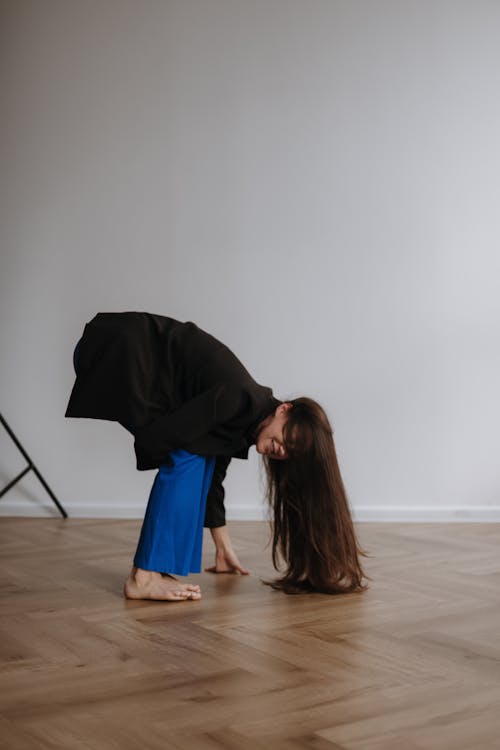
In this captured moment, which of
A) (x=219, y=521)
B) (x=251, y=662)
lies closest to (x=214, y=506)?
(x=219, y=521)

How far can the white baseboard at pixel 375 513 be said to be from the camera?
12.0 feet

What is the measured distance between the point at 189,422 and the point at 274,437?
0.21 m

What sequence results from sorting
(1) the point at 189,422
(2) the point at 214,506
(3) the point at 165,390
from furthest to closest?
(2) the point at 214,506 → (3) the point at 165,390 → (1) the point at 189,422

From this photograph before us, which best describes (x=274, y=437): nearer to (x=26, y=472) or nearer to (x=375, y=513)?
(x=375, y=513)

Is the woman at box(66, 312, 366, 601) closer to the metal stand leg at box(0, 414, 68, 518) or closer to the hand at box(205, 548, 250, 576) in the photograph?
the hand at box(205, 548, 250, 576)

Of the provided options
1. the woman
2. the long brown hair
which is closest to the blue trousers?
the woman

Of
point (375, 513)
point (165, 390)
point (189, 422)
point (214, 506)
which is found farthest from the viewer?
point (375, 513)

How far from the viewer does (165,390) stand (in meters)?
2.26

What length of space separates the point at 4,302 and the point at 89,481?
86 cm

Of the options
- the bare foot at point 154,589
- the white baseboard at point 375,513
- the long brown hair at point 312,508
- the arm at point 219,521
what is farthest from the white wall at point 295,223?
the bare foot at point 154,589

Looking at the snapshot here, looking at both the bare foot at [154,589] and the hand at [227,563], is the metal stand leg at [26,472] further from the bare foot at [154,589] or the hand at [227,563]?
the bare foot at [154,589]

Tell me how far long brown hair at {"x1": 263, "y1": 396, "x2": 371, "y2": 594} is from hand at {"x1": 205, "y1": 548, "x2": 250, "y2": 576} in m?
0.24

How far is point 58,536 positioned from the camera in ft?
10.6

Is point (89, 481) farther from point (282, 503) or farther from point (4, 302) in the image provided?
point (282, 503)
